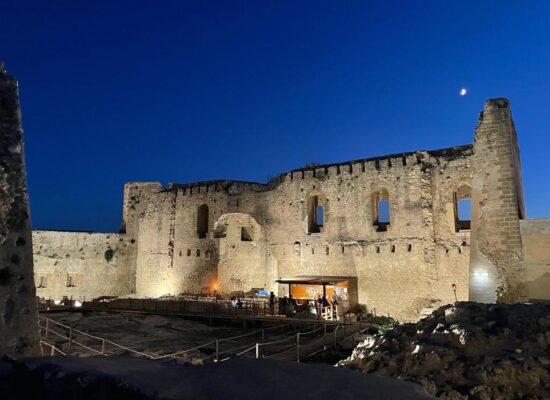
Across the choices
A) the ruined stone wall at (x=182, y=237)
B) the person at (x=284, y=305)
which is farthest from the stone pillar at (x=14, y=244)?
the ruined stone wall at (x=182, y=237)

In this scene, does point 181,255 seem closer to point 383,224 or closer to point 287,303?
point 287,303

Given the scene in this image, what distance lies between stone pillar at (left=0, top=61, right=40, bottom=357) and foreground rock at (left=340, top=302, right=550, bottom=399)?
13.2 ft

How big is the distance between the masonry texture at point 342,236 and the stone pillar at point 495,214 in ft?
0.10

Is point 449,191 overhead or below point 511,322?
overhead

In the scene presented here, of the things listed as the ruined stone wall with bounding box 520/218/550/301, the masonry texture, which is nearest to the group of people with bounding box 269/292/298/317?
the masonry texture

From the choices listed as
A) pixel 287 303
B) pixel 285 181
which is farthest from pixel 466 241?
pixel 285 181

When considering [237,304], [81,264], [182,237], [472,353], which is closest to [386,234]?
[237,304]

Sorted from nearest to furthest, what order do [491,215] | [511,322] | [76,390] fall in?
1. [76,390]
2. [511,322]
3. [491,215]

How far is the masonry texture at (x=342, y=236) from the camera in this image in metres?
12.4

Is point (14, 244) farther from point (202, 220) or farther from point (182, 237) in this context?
point (202, 220)

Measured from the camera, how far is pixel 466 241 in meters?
15.5

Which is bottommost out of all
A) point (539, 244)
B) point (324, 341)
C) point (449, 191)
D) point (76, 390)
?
point (324, 341)

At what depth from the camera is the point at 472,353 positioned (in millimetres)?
4875

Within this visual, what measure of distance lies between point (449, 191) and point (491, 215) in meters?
4.07
